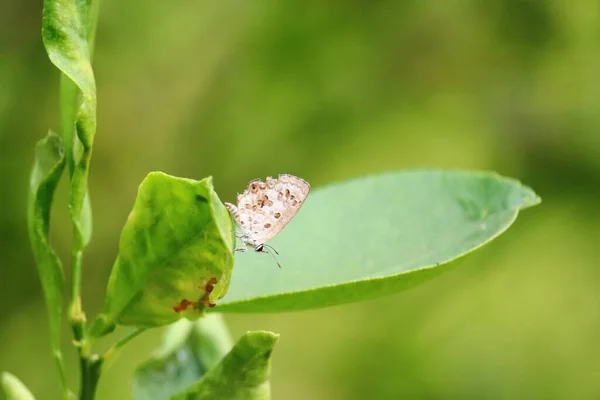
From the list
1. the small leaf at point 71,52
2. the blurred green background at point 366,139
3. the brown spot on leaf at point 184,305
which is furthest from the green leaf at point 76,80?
the blurred green background at point 366,139

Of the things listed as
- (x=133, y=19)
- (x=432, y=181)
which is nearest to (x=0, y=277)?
(x=133, y=19)

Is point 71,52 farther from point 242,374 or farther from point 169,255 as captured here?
point 242,374

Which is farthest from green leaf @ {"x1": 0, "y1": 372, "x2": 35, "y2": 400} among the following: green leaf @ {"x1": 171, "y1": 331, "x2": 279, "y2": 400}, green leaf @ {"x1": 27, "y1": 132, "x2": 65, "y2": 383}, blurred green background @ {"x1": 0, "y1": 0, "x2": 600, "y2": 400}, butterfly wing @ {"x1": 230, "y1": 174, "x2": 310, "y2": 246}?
blurred green background @ {"x1": 0, "y1": 0, "x2": 600, "y2": 400}

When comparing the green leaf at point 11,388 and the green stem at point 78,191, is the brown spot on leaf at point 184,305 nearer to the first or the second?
the green stem at point 78,191

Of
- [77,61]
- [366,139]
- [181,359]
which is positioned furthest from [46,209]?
[366,139]

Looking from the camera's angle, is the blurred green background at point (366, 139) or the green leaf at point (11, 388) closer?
the green leaf at point (11, 388)

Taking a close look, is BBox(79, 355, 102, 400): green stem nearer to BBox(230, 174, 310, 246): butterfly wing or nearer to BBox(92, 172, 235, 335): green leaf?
BBox(92, 172, 235, 335): green leaf

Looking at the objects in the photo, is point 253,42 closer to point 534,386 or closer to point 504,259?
point 504,259
